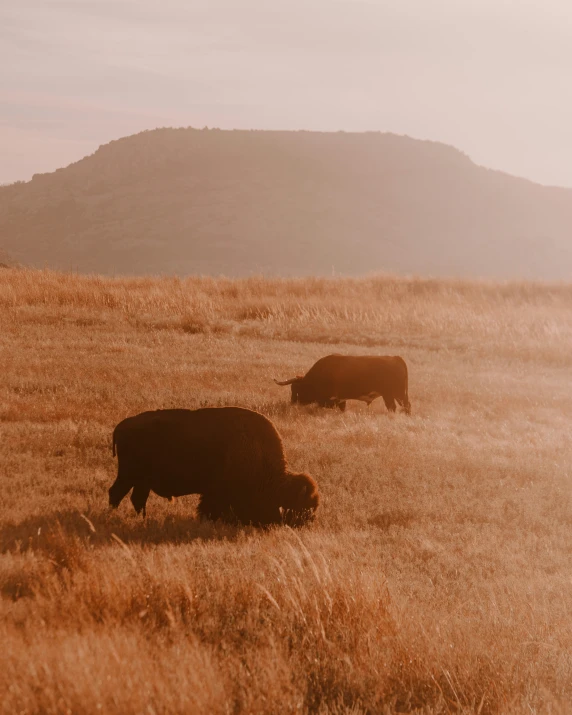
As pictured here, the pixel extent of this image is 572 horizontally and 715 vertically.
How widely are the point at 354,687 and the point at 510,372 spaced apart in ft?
45.3

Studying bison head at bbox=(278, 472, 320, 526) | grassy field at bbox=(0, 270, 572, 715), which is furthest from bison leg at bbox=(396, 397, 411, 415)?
bison head at bbox=(278, 472, 320, 526)

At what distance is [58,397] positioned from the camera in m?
11.1

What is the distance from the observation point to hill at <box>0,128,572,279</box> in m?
87.0

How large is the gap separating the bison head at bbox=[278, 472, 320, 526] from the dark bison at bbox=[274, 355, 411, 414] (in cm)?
476

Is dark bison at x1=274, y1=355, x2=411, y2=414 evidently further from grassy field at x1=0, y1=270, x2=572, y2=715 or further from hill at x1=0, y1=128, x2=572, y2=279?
hill at x1=0, y1=128, x2=572, y2=279

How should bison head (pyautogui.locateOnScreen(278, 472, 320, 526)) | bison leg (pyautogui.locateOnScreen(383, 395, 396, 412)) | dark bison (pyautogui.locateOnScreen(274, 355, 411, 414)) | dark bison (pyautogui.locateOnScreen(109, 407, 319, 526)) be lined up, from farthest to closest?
1. bison leg (pyautogui.locateOnScreen(383, 395, 396, 412))
2. dark bison (pyautogui.locateOnScreen(274, 355, 411, 414))
3. bison head (pyautogui.locateOnScreen(278, 472, 320, 526))
4. dark bison (pyautogui.locateOnScreen(109, 407, 319, 526))

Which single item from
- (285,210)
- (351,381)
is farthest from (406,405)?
(285,210)

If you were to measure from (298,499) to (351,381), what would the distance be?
16.5 feet

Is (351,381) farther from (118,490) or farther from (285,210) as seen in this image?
(285,210)

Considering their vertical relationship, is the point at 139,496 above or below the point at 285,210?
below

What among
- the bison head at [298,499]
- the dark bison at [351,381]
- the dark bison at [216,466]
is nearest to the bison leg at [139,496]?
the dark bison at [216,466]

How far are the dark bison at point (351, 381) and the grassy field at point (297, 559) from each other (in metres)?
0.34

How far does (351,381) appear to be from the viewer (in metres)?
11.1

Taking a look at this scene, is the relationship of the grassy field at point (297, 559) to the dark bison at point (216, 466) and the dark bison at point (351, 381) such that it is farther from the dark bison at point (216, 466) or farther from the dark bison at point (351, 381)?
the dark bison at point (351, 381)
